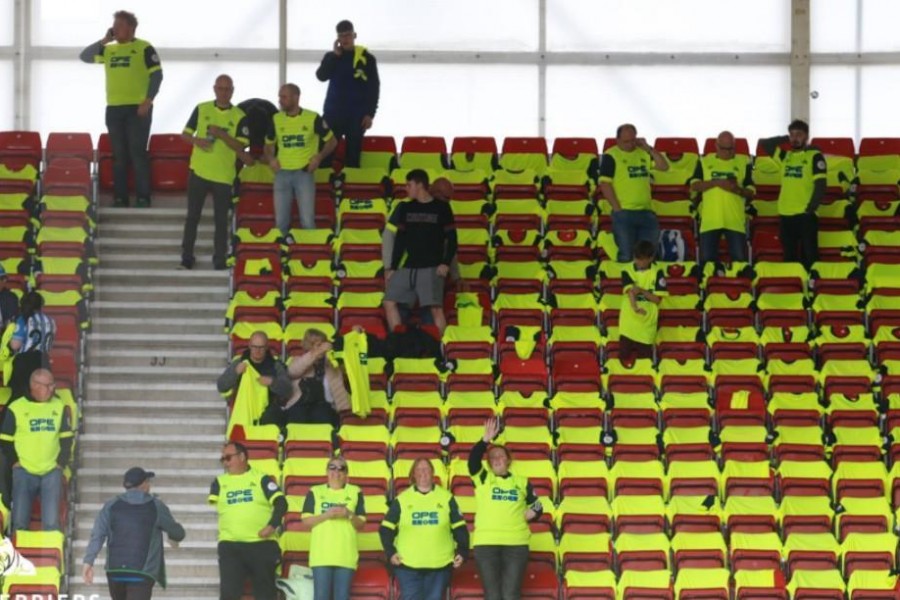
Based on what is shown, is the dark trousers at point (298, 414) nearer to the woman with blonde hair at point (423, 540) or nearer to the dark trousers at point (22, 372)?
the woman with blonde hair at point (423, 540)

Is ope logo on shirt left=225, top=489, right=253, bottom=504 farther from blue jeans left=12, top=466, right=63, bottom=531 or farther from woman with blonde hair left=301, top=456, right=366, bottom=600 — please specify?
blue jeans left=12, top=466, right=63, bottom=531

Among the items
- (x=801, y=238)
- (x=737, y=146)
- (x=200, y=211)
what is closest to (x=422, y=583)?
(x=200, y=211)

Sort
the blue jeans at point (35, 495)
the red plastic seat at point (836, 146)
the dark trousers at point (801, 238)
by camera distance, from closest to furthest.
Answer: the blue jeans at point (35, 495)
the dark trousers at point (801, 238)
the red plastic seat at point (836, 146)

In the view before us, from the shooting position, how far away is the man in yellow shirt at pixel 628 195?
20.5 meters

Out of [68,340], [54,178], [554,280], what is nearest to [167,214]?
[54,178]

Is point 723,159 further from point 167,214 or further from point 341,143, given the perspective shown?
point 167,214

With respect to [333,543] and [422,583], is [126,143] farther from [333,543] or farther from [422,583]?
[422,583]

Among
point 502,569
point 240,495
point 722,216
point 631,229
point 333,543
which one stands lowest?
point 502,569

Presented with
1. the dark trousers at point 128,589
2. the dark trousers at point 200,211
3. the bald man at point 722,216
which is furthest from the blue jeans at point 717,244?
the dark trousers at point 128,589

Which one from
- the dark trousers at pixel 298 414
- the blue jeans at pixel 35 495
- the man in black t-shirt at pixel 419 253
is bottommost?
the blue jeans at pixel 35 495

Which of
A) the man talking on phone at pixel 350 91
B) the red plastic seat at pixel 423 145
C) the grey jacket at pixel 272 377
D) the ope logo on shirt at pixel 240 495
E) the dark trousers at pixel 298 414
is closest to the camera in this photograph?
the ope logo on shirt at pixel 240 495

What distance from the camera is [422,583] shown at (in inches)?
653

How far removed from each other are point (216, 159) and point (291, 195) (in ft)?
2.53

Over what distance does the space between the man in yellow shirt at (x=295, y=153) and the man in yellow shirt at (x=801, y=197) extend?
429 centimetres
